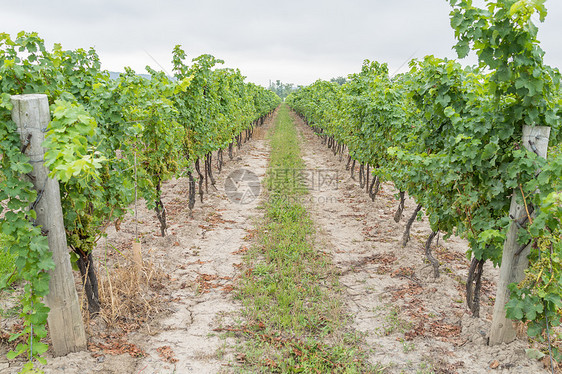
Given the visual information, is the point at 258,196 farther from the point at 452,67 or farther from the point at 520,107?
the point at 520,107

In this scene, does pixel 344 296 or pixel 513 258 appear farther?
pixel 344 296

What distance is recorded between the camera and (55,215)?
3326mm

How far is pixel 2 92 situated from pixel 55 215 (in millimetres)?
1190

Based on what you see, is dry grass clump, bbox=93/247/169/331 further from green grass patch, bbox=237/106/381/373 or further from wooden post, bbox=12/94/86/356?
green grass patch, bbox=237/106/381/373

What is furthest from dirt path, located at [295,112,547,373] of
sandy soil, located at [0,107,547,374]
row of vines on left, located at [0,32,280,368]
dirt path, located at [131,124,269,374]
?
row of vines on left, located at [0,32,280,368]

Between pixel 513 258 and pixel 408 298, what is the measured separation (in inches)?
75.1

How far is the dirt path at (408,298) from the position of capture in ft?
12.7

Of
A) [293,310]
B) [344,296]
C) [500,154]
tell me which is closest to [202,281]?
[293,310]

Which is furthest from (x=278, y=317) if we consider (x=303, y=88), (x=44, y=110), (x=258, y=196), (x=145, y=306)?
(x=303, y=88)

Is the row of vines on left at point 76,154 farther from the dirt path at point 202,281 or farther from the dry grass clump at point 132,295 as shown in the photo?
the dirt path at point 202,281

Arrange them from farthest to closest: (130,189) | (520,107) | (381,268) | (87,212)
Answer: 1. (381,268)
2. (130,189)
3. (87,212)
4. (520,107)

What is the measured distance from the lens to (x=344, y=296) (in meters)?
5.36

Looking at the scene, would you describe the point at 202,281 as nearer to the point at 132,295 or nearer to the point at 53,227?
the point at 132,295

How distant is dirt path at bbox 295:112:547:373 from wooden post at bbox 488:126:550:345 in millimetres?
154
